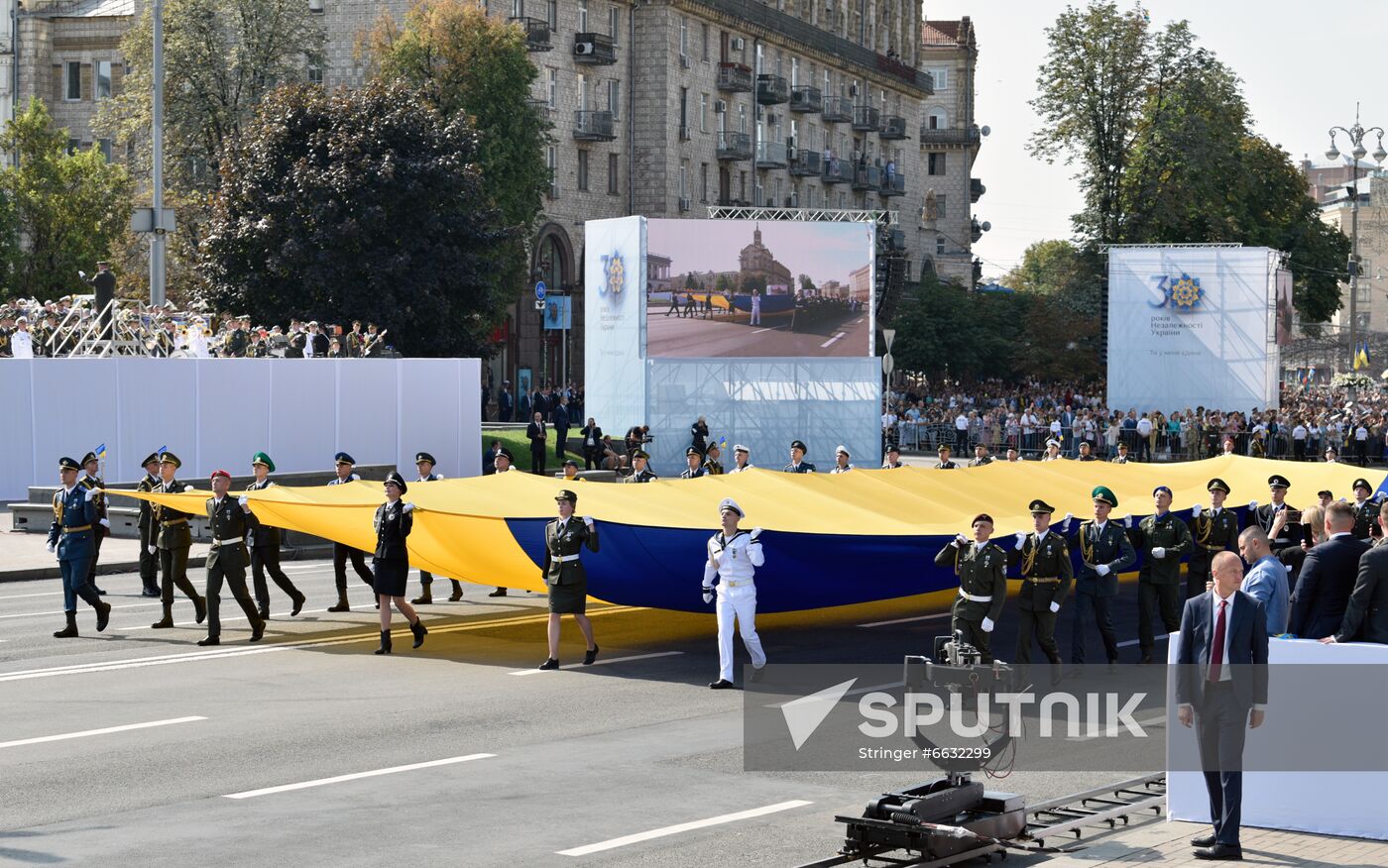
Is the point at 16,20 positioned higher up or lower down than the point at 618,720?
higher up

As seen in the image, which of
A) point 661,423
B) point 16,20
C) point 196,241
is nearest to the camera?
point 661,423

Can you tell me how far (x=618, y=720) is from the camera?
15.5m

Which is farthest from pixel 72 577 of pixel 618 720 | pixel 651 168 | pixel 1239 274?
pixel 651 168

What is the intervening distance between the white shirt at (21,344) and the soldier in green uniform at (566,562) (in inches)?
947

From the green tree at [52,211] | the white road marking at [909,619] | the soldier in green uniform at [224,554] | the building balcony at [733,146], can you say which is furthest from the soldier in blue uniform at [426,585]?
the building balcony at [733,146]

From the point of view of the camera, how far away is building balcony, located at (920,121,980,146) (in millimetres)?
124625

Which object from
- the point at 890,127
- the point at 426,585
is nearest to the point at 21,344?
the point at 426,585

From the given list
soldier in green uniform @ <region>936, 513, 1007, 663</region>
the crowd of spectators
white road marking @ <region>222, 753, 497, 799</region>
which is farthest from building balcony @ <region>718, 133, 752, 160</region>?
white road marking @ <region>222, 753, 497, 799</region>

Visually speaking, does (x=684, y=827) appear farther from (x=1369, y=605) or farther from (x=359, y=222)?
(x=359, y=222)

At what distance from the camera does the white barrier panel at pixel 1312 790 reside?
36.0ft

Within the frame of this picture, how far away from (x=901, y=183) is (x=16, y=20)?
51158 mm

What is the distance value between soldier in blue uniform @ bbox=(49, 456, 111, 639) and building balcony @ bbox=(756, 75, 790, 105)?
7155 cm

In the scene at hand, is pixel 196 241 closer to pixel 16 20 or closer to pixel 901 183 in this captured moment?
pixel 16 20

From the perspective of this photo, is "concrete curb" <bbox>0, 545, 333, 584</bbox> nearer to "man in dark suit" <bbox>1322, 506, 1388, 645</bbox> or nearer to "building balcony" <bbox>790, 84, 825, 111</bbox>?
"man in dark suit" <bbox>1322, 506, 1388, 645</bbox>
